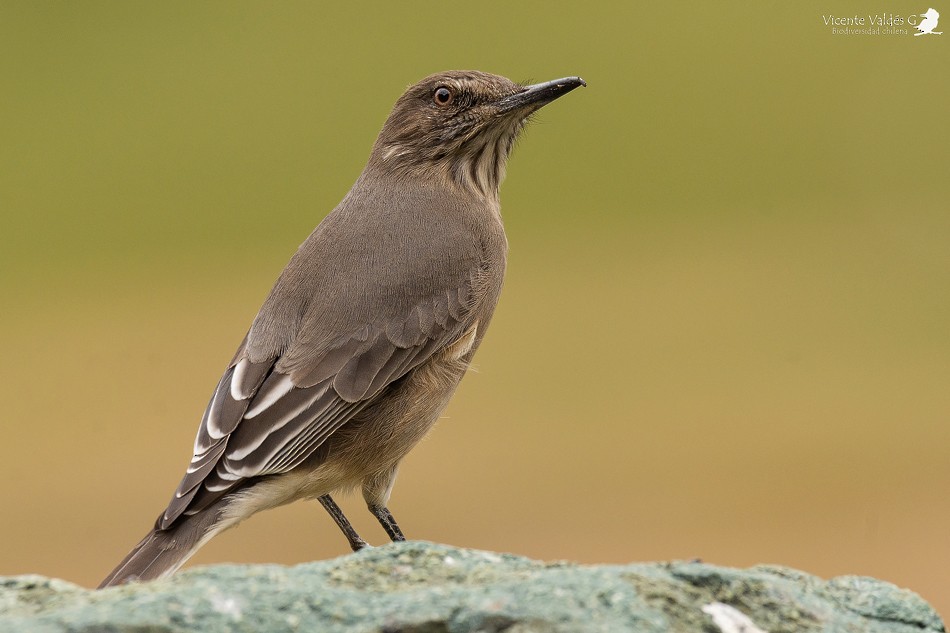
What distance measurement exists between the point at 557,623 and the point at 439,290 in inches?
128

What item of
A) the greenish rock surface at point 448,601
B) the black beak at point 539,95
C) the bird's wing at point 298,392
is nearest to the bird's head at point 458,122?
the black beak at point 539,95

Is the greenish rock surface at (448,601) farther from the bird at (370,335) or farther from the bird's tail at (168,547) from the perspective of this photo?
the bird at (370,335)

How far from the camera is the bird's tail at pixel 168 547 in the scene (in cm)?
439

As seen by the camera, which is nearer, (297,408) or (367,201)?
(297,408)

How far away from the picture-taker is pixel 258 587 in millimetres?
2572

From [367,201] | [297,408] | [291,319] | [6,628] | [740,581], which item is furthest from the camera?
[367,201]

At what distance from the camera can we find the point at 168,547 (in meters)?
4.58

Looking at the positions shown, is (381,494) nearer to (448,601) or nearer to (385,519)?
(385,519)

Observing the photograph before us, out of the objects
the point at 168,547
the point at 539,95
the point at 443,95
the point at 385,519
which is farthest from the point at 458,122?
the point at 168,547

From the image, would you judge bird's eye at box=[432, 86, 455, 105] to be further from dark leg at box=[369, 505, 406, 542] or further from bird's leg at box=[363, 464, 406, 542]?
dark leg at box=[369, 505, 406, 542]

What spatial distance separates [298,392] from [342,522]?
0.82 m

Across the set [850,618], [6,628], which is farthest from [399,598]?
[850,618]

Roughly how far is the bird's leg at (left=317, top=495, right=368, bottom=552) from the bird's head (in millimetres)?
1822

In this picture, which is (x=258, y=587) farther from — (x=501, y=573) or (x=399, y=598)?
(x=501, y=573)
